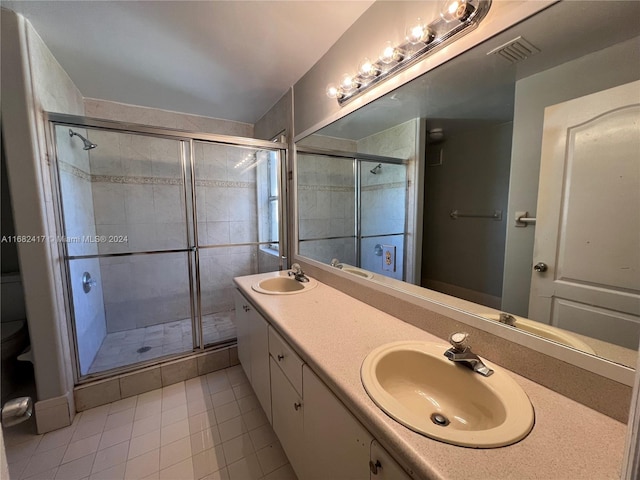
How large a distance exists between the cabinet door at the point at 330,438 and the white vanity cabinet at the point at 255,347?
1.47 feet

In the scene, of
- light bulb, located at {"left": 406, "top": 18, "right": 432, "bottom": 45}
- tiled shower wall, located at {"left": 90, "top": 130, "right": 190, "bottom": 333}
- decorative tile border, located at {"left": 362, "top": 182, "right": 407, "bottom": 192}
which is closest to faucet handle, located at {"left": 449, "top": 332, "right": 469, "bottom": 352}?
decorative tile border, located at {"left": 362, "top": 182, "right": 407, "bottom": 192}

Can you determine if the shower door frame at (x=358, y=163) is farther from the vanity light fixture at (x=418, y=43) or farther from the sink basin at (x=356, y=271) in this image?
the vanity light fixture at (x=418, y=43)

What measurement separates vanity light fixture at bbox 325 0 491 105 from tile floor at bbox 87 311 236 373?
224cm

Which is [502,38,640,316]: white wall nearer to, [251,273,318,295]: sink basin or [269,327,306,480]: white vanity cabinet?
[269,327,306,480]: white vanity cabinet

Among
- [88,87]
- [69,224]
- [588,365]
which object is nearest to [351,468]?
[588,365]

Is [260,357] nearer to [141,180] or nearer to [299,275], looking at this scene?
[299,275]

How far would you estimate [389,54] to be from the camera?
3.78 ft

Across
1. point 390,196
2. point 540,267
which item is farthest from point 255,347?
point 540,267

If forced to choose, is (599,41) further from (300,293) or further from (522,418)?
(300,293)

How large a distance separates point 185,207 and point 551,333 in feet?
8.81

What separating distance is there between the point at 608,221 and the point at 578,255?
12cm

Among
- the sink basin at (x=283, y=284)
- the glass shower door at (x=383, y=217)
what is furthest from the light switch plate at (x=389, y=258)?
the sink basin at (x=283, y=284)

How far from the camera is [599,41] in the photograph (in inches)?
26.2

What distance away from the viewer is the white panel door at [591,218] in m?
0.63
